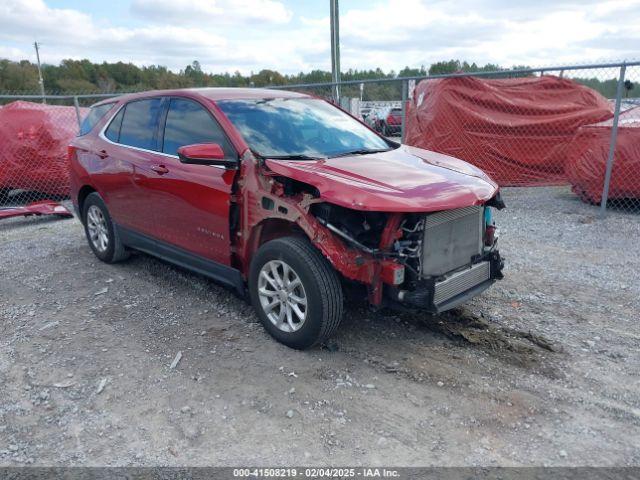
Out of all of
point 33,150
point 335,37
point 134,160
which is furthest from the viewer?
point 335,37

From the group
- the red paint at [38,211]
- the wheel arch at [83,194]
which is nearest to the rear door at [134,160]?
→ the wheel arch at [83,194]

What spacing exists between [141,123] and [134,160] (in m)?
0.37

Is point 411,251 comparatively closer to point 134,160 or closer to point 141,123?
point 134,160

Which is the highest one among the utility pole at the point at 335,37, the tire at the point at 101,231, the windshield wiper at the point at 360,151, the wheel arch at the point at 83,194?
the utility pole at the point at 335,37

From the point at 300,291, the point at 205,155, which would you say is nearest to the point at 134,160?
the point at 205,155

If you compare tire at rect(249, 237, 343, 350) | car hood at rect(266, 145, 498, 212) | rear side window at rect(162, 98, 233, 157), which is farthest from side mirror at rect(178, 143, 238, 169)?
tire at rect(249, 237, 343, 350)

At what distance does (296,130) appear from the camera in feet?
14.6

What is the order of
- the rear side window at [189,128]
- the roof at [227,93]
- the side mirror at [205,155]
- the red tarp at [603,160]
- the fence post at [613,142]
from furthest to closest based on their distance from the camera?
the red tarp at [603,160] → the fence post at [613,142] → the roof at [227,93] → the rear side window at [189,128] → the side mirror at [205,155]

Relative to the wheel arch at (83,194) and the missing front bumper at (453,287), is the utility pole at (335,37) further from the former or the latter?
the missing front bumper at (453,287)

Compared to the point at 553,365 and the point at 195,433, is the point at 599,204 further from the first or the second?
the point at 195,433

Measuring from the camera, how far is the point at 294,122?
4.53 meters

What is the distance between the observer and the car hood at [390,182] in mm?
3311

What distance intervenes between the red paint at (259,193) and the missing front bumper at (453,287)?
252mm

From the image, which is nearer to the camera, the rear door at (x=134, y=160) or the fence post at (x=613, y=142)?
the rear door at (x=134, y=160)
